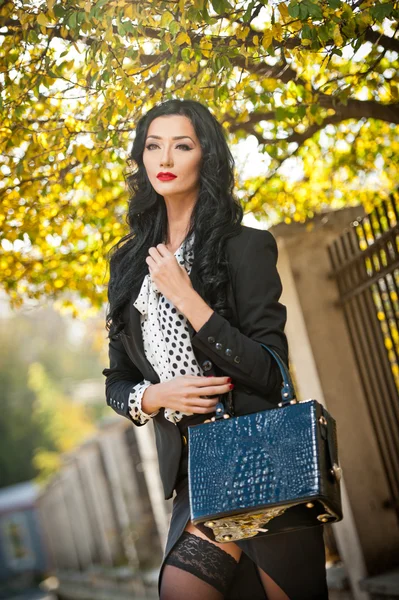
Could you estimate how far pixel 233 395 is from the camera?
9.14ft

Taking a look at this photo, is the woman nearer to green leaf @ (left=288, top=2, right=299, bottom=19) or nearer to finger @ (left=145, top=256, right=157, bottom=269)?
finger @ (left=145, top=256, right=157, bottom=269)

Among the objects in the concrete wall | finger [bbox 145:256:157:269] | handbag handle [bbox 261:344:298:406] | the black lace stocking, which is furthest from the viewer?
the concrete wall

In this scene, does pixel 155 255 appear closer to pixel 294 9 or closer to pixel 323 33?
pixel 294 9

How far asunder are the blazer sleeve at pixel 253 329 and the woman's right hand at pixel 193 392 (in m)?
0.06

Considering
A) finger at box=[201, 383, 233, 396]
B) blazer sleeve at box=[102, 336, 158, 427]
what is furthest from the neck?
finger at box=[201, 383, 233, 396]

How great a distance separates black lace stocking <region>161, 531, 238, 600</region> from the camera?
2.74 meters

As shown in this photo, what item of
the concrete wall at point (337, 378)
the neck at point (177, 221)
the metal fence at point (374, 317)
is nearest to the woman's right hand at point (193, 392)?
the neck at point (177, 221)

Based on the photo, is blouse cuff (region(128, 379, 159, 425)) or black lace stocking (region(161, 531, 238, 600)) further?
blouse cuff (region(128, 379, 159, 425))

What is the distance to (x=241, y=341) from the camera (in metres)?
2.70

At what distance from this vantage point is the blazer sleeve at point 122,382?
9.73 ft

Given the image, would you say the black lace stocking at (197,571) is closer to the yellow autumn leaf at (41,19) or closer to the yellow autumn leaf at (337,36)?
the yellow autumn leaf at (337,36)

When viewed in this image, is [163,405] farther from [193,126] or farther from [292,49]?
[292,49]

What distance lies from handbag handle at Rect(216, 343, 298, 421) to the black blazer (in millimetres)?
22

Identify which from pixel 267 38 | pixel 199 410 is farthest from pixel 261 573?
pixel 267 38
